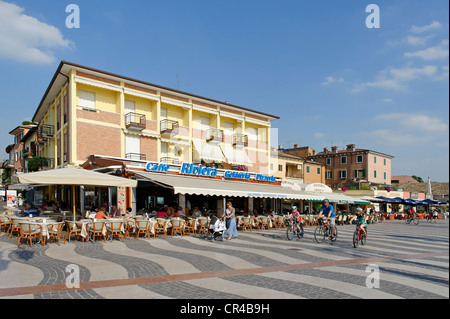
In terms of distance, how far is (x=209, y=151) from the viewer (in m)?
28.3

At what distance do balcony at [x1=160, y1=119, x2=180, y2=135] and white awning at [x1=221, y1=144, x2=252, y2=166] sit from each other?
4.72 m

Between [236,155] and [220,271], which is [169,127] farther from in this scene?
[220,271]

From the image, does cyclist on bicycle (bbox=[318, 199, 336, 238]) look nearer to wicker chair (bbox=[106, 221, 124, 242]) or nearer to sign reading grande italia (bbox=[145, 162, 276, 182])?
wicker chair (bbox=[106, 221, 124, 242])

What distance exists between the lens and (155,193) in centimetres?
2228

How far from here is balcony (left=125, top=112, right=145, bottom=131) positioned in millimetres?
23795

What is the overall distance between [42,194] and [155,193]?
18.9 meters

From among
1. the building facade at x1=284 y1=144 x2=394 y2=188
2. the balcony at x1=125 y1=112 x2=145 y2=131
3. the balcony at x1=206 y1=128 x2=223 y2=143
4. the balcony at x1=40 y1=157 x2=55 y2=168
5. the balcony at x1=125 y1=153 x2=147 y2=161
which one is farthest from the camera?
the building facade at x1=284 y1=144 x2=394 y2=188

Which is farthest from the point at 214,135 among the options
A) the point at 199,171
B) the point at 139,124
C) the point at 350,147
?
the point at 350,147

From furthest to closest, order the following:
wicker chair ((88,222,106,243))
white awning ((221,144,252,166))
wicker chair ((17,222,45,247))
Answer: white awning ((221,144,252,166)) → wicker chair ((88,222,106,243)) → wicker chair ((17,222,45,247))

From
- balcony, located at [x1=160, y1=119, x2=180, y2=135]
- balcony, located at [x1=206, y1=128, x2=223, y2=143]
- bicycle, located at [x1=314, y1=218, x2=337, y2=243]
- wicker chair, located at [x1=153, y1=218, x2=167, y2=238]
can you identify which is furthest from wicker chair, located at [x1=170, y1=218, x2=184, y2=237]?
balcony, located at [x1=206, y1=128, x2=223, y2=143]

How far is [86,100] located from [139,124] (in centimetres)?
365
